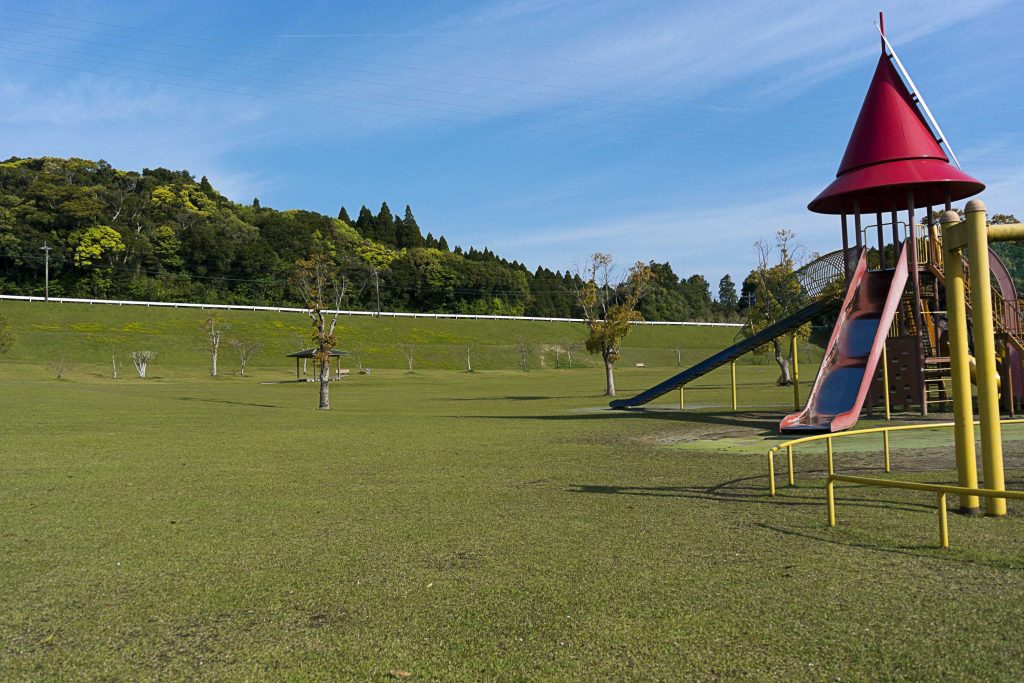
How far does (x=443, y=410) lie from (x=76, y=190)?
81413mm

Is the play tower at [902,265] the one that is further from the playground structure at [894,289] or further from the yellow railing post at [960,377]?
the yellow railing post at [960,377]

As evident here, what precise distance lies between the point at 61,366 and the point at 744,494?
5719cm

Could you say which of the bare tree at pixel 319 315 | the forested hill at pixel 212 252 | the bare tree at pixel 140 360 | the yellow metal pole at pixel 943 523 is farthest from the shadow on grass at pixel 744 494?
the forested hill at pixel 212 252

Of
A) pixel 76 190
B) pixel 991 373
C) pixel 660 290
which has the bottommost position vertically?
pixel 991 373

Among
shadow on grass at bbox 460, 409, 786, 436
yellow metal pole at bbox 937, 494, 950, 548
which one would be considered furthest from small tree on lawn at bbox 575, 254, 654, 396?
yellow metal pole at bbox 937, 494, 950, 548

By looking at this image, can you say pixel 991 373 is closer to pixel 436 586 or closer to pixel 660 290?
pixel 436 586

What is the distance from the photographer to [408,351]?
3219 inches

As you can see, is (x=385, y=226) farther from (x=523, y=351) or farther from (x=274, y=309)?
(x=523, y=351)

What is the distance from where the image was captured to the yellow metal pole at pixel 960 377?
8859 millimetres

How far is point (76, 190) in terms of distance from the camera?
94.2m

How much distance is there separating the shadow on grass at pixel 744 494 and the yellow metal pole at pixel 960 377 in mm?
610

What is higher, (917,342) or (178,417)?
(917,342)

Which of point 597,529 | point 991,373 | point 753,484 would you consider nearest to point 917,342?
point 753,484

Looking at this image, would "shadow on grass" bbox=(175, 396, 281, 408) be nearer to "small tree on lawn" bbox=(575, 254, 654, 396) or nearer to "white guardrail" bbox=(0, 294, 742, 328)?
"small tree on lawn" bbox=(575, 254, 654, 396)
